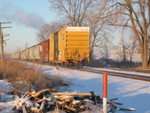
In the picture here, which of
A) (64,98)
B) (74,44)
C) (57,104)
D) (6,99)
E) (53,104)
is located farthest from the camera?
(74,44)

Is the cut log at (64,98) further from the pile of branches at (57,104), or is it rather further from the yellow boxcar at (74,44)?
the yellow boxcar at (74,44)

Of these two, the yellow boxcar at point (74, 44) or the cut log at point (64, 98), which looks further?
the yellow boxcar at point (74, 44)

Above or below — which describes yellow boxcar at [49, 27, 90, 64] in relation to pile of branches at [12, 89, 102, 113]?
above

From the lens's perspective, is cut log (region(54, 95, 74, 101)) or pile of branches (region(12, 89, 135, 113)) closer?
pile of branches (region(12, 89, 135, 113))

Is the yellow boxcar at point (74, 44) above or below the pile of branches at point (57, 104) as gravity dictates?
above

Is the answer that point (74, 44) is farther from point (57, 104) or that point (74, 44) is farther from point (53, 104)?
point (57, 104)

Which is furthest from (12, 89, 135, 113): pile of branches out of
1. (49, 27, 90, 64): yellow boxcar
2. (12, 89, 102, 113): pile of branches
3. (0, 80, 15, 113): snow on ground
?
(49, 27, 90, 64): yellow boxcar

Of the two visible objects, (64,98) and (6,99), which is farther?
(6,99)

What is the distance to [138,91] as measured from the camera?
9.07m

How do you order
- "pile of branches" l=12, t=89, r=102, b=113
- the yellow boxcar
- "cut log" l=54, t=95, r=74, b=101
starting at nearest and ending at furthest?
"pile of branches" l=12, t=89, r=102, b=113
"cut log" l=54, t=95, r=74, b=101
the yellow boxcar

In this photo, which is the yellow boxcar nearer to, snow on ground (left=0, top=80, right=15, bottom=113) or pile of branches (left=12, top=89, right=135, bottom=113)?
snow on ground (left=0, top=80, right=15, bottom=113)

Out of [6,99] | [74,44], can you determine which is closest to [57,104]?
[6,99]

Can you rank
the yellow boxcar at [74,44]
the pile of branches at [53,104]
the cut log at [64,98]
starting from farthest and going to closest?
1. the yellow boxcar at [74,44]
2. the cut log at [64,98]
3. the pile of branches at [53,104]

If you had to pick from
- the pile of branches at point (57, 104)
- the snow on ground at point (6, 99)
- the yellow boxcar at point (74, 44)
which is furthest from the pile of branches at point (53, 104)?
the yellow boxcar at point (74, 44)
